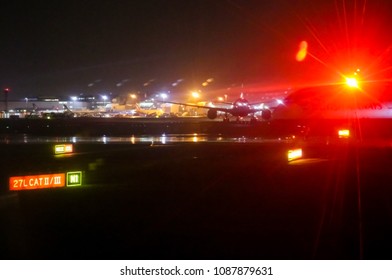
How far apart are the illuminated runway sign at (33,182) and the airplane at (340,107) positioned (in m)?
19.3

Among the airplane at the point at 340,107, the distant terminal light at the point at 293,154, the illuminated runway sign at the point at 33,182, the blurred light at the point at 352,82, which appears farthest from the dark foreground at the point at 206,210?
the blurred light at the point at 352,82

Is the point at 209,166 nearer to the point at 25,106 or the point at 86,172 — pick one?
the point at 86,172

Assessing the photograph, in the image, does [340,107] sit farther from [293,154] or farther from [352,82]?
[293,154]

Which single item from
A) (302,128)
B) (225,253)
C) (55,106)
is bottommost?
(225,253)

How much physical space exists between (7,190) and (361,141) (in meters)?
16.6

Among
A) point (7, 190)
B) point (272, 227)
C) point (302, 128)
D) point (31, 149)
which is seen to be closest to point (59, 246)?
point (272, 227)

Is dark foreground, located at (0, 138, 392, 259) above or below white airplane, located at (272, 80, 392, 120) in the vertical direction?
below

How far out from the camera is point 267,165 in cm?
1720

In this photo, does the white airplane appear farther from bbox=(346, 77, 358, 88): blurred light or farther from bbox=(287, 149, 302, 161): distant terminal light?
bbox=(287, 149, 302, 161): distant terminal light

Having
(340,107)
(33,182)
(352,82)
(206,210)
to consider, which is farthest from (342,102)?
(33,182)

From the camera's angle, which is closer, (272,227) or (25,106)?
(272,227)

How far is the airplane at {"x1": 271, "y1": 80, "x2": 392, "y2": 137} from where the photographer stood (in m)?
29.7

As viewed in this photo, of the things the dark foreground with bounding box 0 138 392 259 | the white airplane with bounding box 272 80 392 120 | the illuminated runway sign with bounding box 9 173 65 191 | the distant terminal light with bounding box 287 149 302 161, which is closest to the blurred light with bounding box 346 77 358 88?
the white airplane with bounding box 272 80 392 120

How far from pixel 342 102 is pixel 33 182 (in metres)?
22.3
